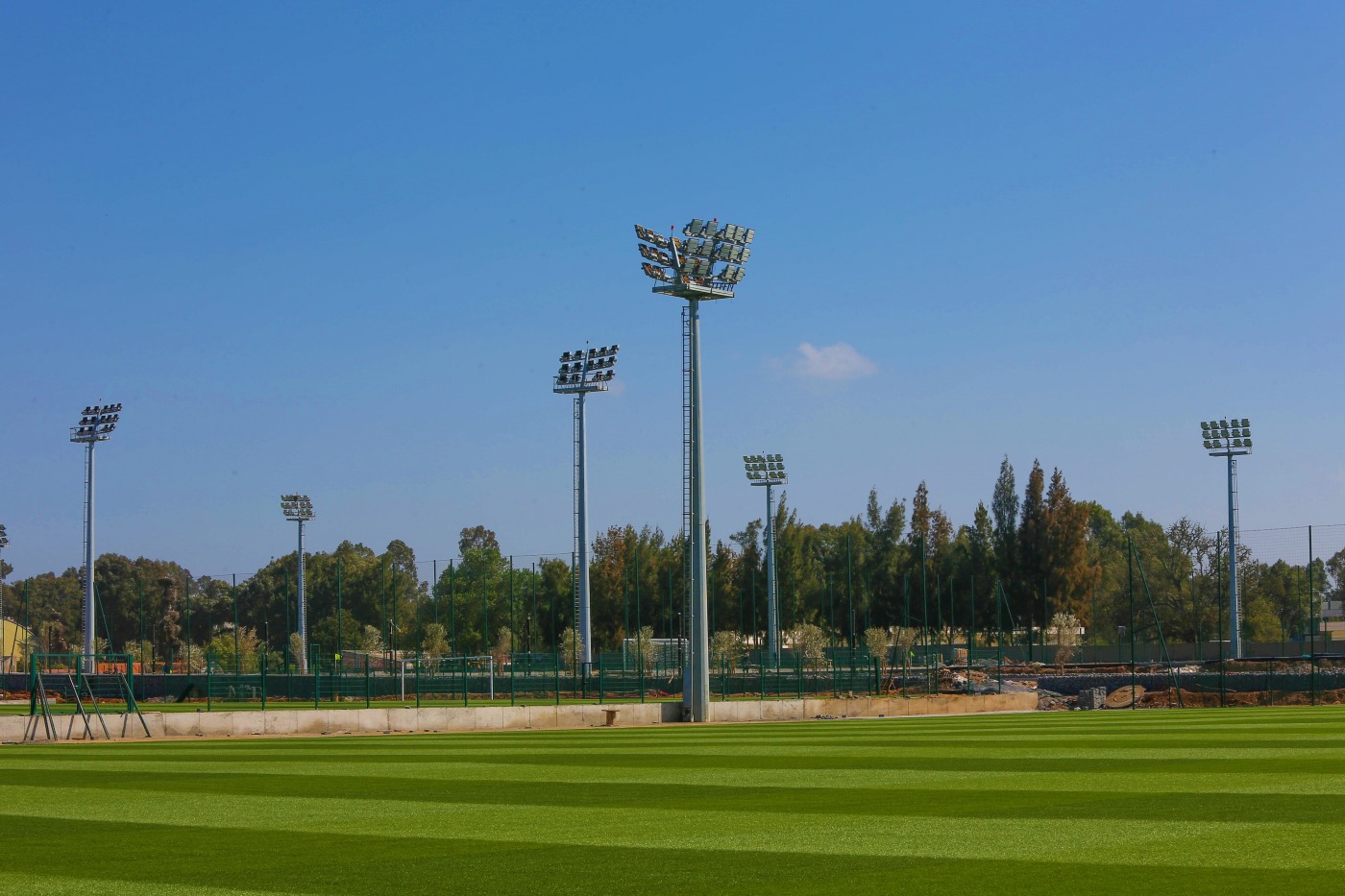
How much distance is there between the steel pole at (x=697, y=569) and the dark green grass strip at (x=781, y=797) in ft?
82.7

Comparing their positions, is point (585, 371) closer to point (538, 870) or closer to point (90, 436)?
point (90, 436)

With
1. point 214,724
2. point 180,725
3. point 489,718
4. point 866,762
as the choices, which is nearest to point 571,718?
point 489,718

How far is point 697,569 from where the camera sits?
1753 inches

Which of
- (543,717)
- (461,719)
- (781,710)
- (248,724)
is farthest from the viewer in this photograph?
(781,710)

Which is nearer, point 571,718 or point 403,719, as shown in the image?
point 403,719

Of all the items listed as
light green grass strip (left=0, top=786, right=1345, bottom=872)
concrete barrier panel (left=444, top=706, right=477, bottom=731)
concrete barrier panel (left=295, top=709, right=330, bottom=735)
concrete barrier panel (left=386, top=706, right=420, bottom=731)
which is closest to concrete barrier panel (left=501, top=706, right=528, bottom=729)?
concrete barrier panel (left=444, top=706, right=477, bottom=731)

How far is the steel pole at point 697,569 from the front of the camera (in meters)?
42.7

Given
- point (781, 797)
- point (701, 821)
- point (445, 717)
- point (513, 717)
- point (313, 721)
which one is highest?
point (701, 821)

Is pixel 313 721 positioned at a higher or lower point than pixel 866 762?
lower

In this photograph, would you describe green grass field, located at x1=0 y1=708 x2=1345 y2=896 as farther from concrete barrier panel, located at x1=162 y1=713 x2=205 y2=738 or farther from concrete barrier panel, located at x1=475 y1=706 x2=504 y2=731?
concrete barrier panel, located at x1=475 y1=706 x2=504 y2=731

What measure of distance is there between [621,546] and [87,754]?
72332 mm

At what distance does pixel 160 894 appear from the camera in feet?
27.9

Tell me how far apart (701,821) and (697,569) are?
32770mm

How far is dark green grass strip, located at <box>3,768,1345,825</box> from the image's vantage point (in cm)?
1164
